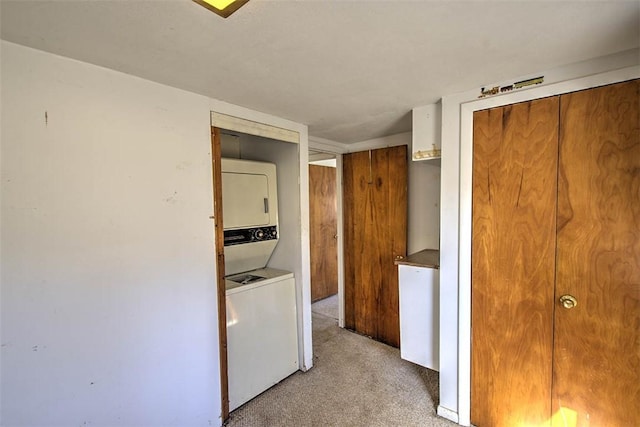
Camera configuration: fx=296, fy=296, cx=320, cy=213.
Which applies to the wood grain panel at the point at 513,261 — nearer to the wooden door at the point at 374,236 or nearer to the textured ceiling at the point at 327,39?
the textured ceiling at the point at 327,39

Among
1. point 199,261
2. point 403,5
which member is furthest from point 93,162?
→ point 403,5

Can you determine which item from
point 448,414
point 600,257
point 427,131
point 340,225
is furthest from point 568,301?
point 340,225

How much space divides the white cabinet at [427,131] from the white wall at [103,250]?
56.0 inches

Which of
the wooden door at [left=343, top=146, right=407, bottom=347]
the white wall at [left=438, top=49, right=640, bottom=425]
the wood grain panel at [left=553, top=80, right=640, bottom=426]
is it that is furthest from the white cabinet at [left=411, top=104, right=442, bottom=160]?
the wooden door at [left=343, top=146, right=407, bottom=347]

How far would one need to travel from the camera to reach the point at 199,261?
1813mm

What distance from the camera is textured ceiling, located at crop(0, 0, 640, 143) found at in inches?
40.1

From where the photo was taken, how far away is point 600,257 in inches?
57.4

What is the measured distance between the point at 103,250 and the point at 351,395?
191 centimetres

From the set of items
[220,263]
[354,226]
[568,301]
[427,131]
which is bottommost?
[568,301]

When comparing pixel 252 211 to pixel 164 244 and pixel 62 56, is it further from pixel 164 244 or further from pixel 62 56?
pixel 62 56

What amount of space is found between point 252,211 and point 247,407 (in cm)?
144

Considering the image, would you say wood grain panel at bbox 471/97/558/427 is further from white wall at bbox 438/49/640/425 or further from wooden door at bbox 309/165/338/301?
wooden door at bbox 309/165/338/301

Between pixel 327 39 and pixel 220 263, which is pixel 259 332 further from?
pixel 327 39

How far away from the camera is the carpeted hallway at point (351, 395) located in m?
1.96
